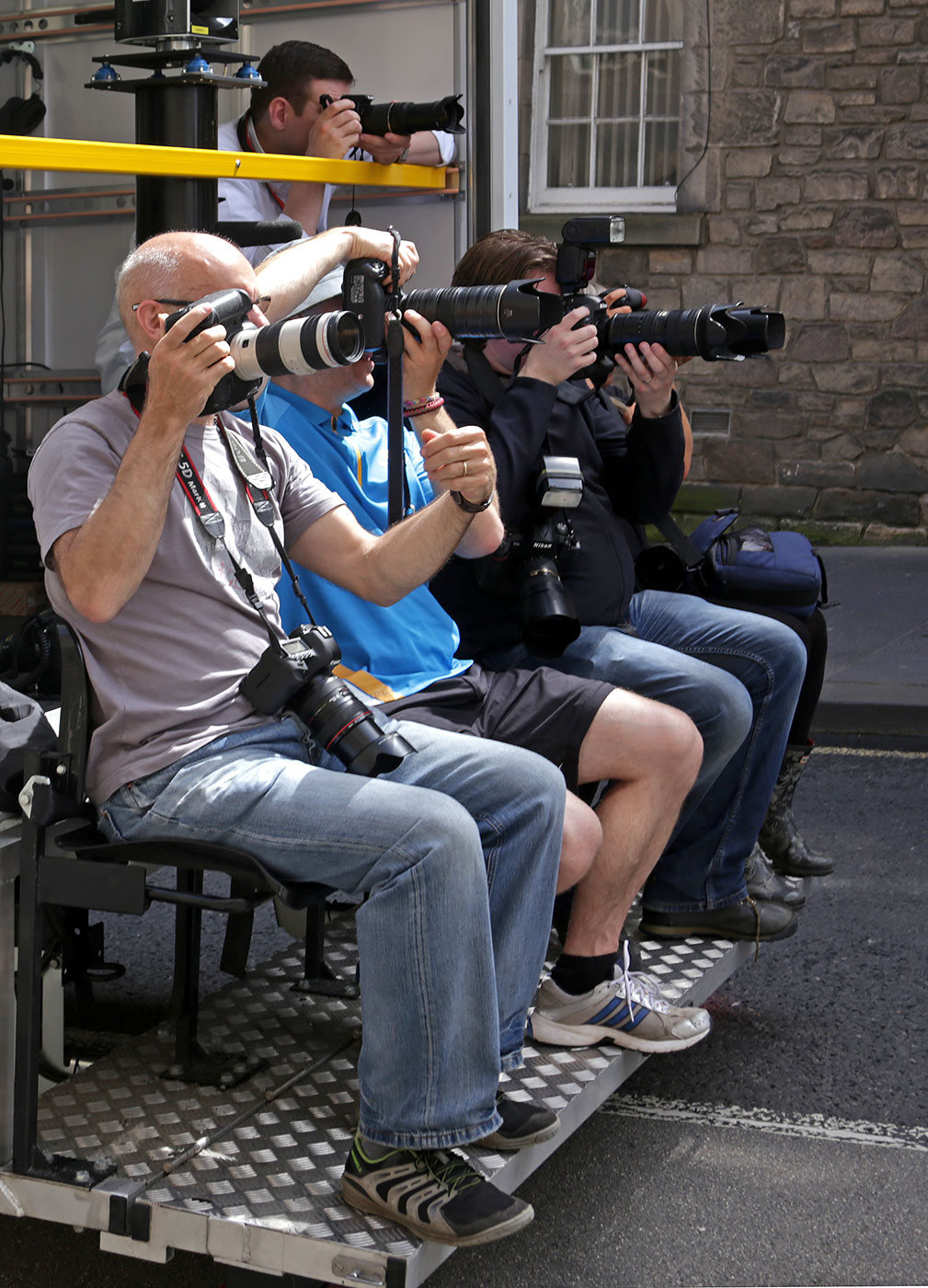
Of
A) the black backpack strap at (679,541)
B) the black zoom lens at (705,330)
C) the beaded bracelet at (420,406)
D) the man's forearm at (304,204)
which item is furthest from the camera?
the man's forearm at (304,204)

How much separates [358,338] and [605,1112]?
1.65 meters

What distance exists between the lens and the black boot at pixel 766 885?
12.4 ft

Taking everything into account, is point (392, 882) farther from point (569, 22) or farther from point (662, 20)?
point (569, 22)

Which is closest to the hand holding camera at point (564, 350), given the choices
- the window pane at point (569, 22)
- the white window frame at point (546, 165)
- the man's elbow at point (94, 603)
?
the man's elbow at point (94, 603)

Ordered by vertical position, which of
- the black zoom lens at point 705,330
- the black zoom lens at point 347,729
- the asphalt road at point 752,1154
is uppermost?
the black zoom lens at point 705,330

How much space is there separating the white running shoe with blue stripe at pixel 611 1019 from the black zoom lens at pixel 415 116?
2736 mm

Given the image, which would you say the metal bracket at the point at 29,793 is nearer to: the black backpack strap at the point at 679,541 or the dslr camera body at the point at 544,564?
the dslr camera body at the point at 544,564

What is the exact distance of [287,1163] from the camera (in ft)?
8.02

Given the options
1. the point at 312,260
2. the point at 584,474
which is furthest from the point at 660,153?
the point at 312,260

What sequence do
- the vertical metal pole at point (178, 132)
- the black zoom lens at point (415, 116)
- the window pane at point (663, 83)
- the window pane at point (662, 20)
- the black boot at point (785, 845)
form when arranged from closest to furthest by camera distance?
the black boot at point (785, 845) < the vertical metal pole at point (178, 132) < the black zoom lens at point (415, 116) < the window pane at point (662, 20) < the window pane at point (663, 83)

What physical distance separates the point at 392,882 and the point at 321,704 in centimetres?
35

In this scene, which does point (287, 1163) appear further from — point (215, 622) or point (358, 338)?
point (358, 338)

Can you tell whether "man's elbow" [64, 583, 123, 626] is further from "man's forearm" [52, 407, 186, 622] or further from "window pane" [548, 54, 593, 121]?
"window pane" [548, 54, 593, 121]

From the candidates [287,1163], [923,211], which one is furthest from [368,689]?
[923,211]
